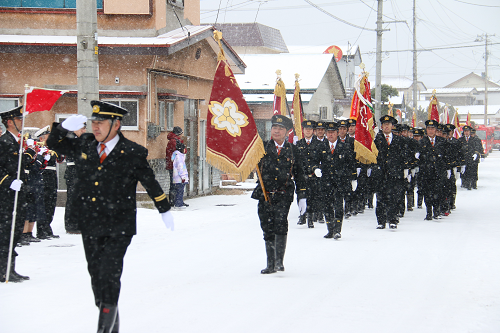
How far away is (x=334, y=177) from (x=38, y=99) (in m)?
5.07

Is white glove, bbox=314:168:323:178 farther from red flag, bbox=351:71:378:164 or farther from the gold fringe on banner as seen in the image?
the gold fringe on banner

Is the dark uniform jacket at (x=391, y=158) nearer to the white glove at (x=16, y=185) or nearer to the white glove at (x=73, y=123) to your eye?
the white glove at (x=16, y=185)

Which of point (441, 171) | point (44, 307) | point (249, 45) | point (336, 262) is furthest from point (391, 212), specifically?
point (249, 45)

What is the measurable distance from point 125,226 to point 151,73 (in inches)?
383

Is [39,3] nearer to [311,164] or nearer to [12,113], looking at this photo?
[12,113]

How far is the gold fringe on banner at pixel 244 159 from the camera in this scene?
23.5 ft

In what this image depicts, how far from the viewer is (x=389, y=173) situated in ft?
36.2

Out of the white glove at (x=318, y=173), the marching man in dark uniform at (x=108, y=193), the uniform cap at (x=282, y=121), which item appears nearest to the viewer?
the marching man in dark uniform at (x=108, y=193)

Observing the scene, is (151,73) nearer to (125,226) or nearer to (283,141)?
(283,141)

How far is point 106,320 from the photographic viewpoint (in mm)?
4375

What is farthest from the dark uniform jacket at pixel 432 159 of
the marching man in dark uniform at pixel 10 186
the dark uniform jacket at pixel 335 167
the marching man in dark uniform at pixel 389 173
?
the marching man in dark uniform at pixel 10 186

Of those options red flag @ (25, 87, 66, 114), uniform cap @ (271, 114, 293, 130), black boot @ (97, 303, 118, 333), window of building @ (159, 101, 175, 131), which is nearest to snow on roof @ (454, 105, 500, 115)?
window of building @ (159, 101, 175, 131)

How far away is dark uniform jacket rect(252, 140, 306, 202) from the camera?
7.11m

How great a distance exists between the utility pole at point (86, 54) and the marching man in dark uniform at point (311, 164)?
3928 mm
